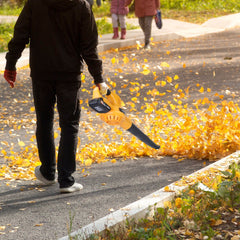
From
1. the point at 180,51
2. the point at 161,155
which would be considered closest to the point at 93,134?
the point at 161,155

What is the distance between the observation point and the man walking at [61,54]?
15.0 ft

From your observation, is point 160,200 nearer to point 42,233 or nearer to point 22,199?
point 42,233

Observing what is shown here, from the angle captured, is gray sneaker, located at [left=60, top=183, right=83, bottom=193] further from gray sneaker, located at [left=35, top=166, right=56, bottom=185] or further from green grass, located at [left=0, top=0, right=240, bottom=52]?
green grass, located at [left=0, top=0, right=240, bottom=52]

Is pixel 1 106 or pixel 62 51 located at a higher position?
pixel 62 51

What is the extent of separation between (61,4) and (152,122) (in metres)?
3.01

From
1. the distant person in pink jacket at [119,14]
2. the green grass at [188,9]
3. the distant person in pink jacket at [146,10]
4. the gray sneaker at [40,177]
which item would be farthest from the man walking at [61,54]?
the green grass at [188,9]

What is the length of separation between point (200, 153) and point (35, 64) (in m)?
2.13

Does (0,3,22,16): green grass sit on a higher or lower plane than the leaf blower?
lower

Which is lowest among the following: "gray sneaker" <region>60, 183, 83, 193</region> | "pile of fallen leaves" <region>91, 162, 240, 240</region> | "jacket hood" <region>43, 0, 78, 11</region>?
"gray sneaker" <region>60, 183, 83, 193</region>

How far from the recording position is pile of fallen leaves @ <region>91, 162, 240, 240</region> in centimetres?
362

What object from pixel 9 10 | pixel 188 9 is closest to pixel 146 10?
pixel 9 10

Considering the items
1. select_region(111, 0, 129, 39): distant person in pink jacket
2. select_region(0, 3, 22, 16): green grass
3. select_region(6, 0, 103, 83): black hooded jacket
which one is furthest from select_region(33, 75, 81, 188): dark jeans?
select_region(0, 3, 22, 16): green grass

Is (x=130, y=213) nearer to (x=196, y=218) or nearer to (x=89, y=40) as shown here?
(x=196, y=218)

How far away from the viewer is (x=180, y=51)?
50.4 feet
